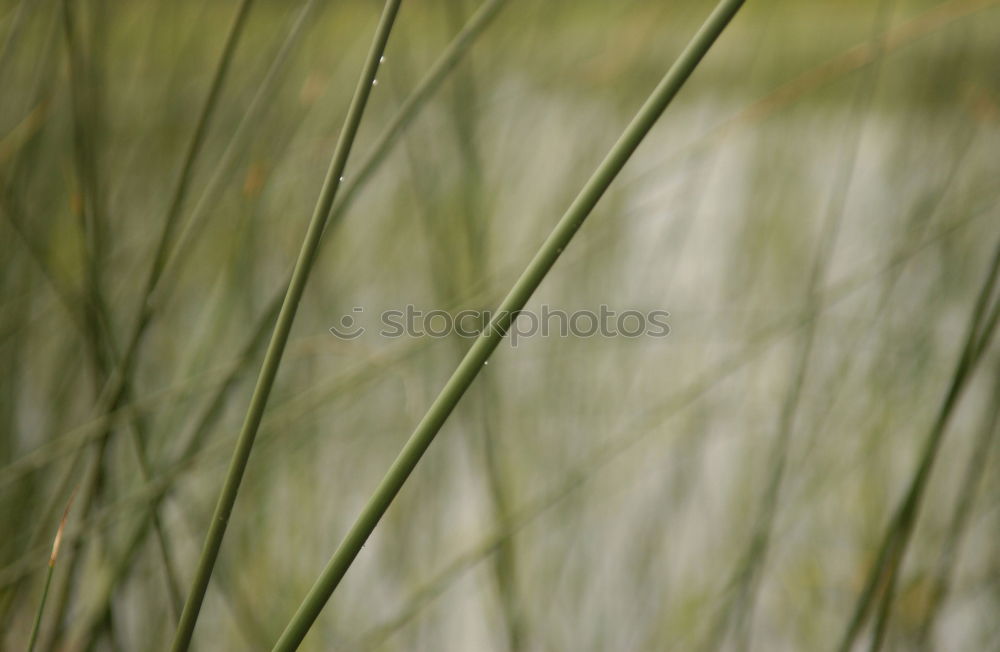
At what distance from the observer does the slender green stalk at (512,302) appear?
0.18m

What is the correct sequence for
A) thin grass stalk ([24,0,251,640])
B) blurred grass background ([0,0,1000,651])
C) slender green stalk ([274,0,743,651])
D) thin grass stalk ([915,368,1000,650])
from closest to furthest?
slender green stalk ([274,0,743,651])
thin grass stalk ([24,0,251,640])
thin grass stalk ([915,368,1000,650])
blurred grass background ([0,0,1000,651])

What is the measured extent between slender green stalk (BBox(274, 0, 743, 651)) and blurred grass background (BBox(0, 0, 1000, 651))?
0.23 metres

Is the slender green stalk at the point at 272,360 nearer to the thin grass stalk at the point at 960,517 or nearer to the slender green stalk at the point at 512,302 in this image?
the slender green stalk at the point at 512,302

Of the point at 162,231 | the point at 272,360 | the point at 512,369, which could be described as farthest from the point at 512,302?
the point at 512,369

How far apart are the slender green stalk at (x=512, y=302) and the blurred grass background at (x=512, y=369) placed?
228mm

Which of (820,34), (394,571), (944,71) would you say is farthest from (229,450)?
(820,34)

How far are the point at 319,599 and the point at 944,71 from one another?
103cm

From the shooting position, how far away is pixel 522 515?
1.52ft

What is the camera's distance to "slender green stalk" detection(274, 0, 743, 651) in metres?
0.18

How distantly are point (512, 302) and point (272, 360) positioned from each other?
60 millimetres

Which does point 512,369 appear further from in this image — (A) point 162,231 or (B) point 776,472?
(A) point 162,231

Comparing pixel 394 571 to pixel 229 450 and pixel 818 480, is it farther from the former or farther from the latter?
pixel 818 480

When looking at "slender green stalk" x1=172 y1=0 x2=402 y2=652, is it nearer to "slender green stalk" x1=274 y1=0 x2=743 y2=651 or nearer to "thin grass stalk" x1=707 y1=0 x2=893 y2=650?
"slender green stalk" x1=274 y1=0 x2=743 y2=651

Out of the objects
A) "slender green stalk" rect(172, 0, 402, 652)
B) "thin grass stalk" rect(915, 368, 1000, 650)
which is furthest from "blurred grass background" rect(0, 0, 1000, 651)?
"slender green stalk" rect(172, 0, 402, 652)
